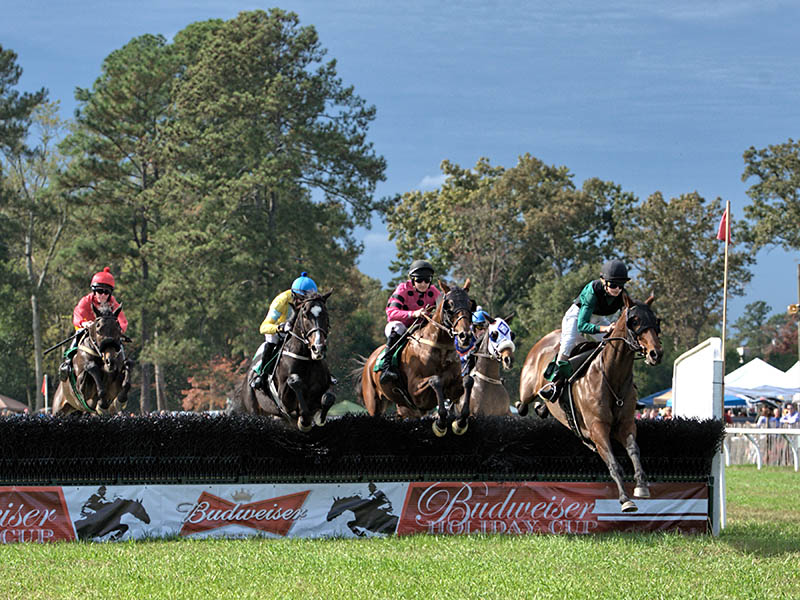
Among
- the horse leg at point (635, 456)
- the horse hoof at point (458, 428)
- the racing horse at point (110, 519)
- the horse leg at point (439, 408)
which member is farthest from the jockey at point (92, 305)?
the horse leg at point (635, 456)

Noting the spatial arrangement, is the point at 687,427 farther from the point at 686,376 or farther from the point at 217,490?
the point at 217,490

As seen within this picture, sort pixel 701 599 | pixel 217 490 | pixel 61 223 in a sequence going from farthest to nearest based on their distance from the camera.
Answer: pixel 61 223 → pixel 217 490 → pixel 701 599

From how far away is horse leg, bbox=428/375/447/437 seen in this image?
10945 millimetres

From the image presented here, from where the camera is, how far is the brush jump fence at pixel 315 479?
432 inches

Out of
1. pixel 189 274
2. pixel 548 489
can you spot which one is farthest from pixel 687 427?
pixel 189 274

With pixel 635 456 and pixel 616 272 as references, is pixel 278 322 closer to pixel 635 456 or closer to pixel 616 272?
pixel 616 272

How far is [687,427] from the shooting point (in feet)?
38.2

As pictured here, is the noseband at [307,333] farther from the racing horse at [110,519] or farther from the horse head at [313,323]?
the racing horse at [110,519]

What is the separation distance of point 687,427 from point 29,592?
7.21m

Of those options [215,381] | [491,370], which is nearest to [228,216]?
[215,381]

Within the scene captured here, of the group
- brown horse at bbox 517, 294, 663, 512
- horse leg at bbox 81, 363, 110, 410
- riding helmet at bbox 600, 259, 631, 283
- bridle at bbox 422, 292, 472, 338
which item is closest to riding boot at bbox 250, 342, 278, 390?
bridle at bbox 422, 292, 472, 338

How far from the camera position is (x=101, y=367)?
14125 millimetres

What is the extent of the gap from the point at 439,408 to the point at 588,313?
190 centimetres

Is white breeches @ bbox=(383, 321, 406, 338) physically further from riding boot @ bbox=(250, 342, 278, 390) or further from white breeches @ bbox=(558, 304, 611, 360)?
white breeches @ bbox=(558, 304, 611, 360)
